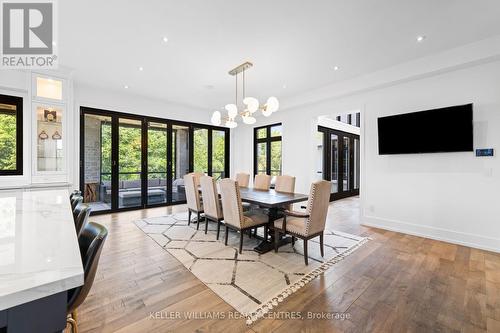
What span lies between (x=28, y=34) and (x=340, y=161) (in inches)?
305

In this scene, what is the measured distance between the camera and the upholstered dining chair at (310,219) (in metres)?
2.63

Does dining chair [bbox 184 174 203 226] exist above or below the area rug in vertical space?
above

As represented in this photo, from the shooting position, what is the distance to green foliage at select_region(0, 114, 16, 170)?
12.6ft

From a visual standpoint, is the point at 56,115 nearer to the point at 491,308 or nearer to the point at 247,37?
the point at 247,37

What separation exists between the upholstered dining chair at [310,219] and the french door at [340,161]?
4.41 m

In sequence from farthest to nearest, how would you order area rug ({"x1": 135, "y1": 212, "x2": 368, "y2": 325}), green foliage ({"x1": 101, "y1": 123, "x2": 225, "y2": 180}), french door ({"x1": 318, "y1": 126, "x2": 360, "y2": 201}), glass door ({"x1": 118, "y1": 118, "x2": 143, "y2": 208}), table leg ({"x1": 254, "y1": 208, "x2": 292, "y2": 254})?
1. french door ({"x1": 318, "y1": 126, "x2": 360, "y2": 201})
2. glass door ({"x1": 118, "y1": 118, "x2": 143, "y2": 208})
3. green foliage ({"x1": 101, "y1": 123, "x2": 225, "y2": 180})
4. table leg ({"x1": 254, "y1": 208, "x2": 292, "y2": 254})
5. area rug ({"x1": 135, "y1": 212, "x2": 368, "y2": 325})

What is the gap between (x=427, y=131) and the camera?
365 centimetres

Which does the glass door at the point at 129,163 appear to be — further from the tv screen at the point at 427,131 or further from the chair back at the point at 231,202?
the tv screen at the point at 427,131

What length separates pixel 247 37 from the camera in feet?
9.76

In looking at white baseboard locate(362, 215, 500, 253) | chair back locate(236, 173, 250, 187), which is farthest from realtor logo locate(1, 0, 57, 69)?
white baseboard locate(362, 215, 500, 253)

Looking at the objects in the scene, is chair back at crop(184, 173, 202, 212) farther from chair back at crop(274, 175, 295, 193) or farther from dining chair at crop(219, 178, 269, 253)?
chair back at crop(274, 175, 295, 193)

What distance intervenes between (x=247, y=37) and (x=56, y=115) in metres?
3.89

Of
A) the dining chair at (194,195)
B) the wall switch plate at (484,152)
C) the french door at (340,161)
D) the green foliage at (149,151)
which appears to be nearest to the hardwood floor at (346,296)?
the dining chair at (194,195)

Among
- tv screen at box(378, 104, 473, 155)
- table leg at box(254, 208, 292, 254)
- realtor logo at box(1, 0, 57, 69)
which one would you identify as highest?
realtor logo at box(1, 0, 57, 69)
